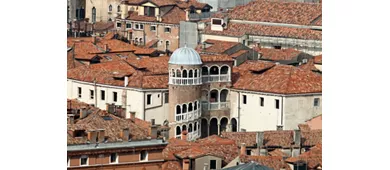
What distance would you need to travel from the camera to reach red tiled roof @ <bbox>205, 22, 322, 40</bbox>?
2117cm

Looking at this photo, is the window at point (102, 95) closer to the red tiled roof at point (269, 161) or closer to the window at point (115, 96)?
the window at point (115, 96)

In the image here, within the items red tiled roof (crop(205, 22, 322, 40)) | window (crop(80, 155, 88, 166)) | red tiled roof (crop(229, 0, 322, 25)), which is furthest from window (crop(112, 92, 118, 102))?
window (crop(80, 155, 88, 166))

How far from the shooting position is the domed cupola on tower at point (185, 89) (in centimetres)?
1880

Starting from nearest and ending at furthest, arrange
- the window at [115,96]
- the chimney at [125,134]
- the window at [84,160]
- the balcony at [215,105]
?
the window at [84,160], the chimney at [125,134], the window at [115,96], the balcony at [215,105]

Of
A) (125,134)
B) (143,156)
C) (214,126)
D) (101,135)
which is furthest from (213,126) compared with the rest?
(143,156)

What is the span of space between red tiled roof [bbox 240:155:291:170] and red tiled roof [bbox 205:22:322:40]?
15.0 ft

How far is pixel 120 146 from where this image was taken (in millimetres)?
15844

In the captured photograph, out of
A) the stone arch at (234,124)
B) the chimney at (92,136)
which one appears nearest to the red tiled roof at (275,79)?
the stone arch at (234,124)

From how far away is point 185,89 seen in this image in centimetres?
1905

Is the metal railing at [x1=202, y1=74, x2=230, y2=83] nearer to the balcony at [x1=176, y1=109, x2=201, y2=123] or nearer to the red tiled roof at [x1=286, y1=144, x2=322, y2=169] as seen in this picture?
the balcony at [x1=176, y1=109, x2=201, y2=123]

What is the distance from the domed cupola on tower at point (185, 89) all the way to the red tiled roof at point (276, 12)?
2.17 metres
